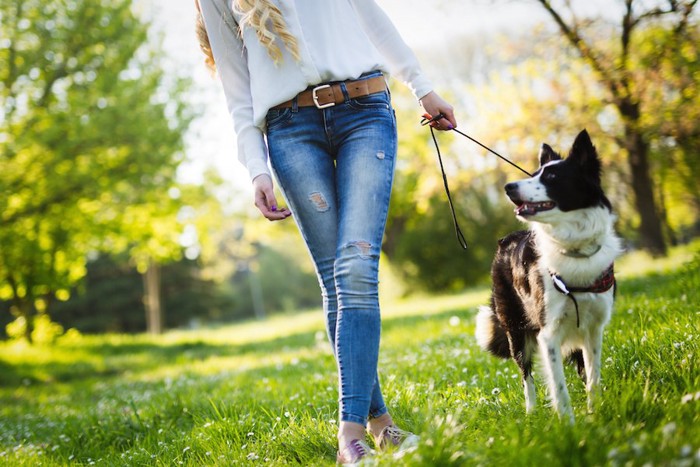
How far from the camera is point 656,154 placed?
12258 mm

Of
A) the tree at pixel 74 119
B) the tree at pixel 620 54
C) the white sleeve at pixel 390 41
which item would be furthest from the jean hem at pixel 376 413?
the tree at pixel 74 119

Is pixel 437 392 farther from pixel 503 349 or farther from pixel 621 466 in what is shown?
pixel 621 466

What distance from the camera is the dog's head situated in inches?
110

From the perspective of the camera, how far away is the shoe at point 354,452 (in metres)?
2.30

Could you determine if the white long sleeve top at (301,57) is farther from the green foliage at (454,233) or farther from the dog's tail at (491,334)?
the green foliage at (454,233)

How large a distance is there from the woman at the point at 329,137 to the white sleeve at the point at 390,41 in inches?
3.5

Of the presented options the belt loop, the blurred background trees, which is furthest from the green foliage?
the belt loop

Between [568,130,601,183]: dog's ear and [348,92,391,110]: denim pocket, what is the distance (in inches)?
37.9

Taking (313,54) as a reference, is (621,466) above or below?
below

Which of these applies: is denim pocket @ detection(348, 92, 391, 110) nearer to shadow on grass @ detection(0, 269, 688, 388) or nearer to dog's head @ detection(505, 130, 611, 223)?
dog's head @ detection(505, 130, 611, 223)

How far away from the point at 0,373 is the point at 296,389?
861 centimetres

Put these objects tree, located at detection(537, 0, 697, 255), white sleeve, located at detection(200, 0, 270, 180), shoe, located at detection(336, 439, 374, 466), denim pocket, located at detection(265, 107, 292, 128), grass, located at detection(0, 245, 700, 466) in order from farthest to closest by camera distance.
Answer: tree, located at detection(537, 0, 697, 255)
white sleeve, located at detection(200, 0, 270, 180)
denim pocket, located at detection(265, 107, 292, 128)
shoe, located at detection(336, 439, 374, 466)
grass, located at detection(0, 245, 700, 466)

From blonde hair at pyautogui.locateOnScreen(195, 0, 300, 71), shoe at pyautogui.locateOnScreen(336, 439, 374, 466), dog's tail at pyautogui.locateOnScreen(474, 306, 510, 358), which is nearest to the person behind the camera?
shoe at pyautogui.locateOnScreen(336, 439, 374, 466)

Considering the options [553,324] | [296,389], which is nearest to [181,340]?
→ [296,389]
